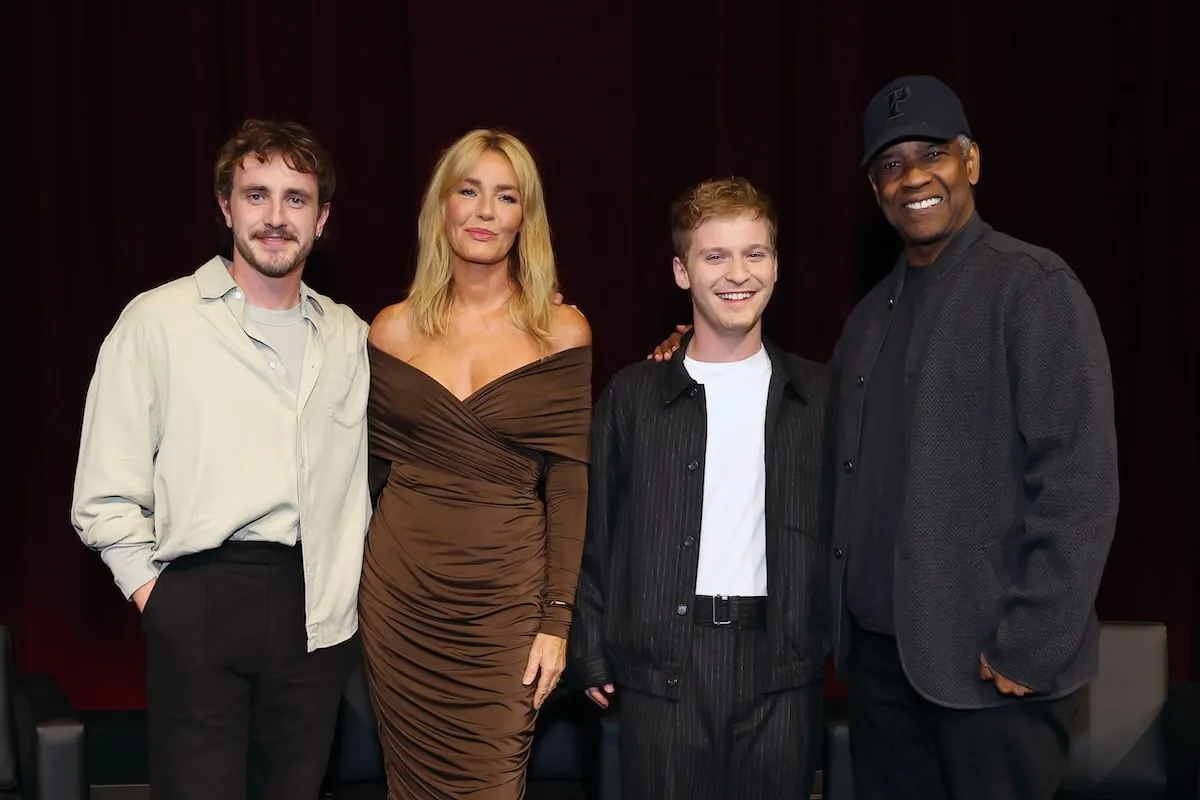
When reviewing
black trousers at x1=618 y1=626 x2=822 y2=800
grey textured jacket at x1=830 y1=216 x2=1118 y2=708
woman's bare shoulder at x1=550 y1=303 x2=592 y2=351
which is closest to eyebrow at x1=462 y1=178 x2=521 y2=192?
woman's bare shoulder at x1=550 y1=303 x2=592 y2=351

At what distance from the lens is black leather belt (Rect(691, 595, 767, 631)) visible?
2.37 m

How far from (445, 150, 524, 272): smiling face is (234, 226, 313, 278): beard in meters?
0.35

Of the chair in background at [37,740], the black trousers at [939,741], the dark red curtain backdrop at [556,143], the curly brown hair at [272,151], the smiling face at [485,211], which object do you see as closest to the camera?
the black trousers at [939,741]

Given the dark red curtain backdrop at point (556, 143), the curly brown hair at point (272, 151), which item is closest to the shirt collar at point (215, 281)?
the curly brown hair at point (272, 151)

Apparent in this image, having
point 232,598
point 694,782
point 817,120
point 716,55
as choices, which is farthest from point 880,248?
point 232,598

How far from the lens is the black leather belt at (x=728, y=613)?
2.37 m

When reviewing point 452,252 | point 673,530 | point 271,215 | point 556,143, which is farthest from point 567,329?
point 556,143

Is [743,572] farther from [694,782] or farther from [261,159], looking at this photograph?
[261,159]

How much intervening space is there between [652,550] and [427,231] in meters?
0.86

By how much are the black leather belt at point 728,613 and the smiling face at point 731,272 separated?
0.51 metres

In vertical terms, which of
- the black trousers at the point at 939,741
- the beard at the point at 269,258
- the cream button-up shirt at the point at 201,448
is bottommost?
the black trousers at the point at 939,741

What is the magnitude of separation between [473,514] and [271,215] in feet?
2.30

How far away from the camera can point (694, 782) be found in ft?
7.63

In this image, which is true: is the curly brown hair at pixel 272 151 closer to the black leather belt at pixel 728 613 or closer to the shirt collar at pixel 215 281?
the shirt collar at pixel 215 281
